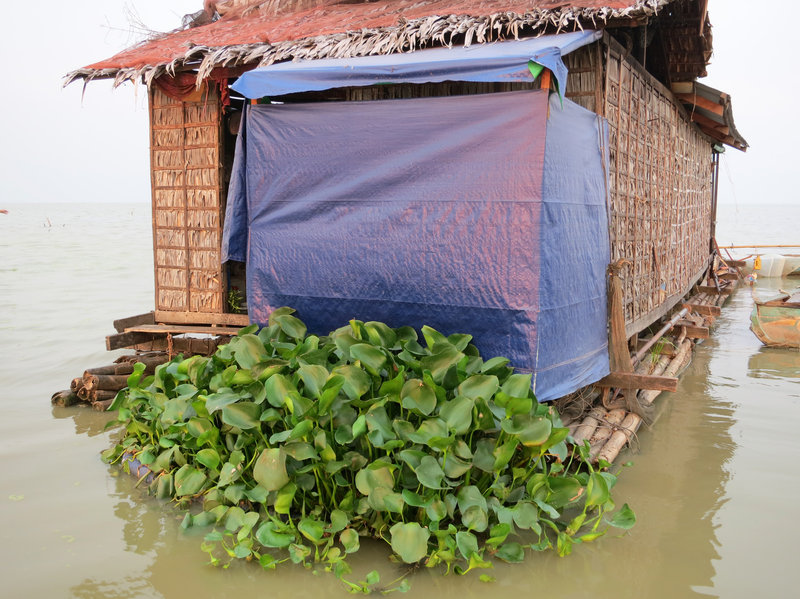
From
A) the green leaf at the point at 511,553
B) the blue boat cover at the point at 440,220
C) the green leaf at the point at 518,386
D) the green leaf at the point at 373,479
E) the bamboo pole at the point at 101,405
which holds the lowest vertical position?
A: the bamboo pole at the point at 101,405

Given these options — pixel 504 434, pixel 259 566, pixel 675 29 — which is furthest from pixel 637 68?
pixel 259 566

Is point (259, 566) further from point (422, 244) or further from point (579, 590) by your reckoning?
point (422, 244)

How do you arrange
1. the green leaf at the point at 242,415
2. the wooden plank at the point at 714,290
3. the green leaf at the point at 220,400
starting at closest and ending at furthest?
the green leaf at the point at 242,415 → the green leaf at the point at 220,400 → the wooden plank at the point at 714,290

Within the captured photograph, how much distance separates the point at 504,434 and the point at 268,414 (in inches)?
50.1

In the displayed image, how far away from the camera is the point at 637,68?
227 inches

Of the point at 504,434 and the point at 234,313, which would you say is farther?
the point at 234,313

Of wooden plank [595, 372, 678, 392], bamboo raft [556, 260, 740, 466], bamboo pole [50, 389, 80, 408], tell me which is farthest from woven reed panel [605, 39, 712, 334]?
bamboo pole [50, 389, 80, 408]

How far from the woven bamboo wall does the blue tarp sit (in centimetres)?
164

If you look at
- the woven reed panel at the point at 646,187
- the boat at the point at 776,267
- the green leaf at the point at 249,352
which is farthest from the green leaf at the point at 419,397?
the boat at the point at 776,267

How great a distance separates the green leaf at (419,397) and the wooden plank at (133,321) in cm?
378

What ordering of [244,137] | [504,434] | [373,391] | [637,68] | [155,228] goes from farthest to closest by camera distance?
[155,228] < [637,68] < [244,137] < [373,391] < [504,434]

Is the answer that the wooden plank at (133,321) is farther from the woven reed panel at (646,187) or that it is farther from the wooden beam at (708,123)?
the wooden beam at (708,123)

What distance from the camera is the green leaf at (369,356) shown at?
3.69m

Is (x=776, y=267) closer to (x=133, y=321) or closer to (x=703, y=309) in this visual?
(x=703, y=309)
